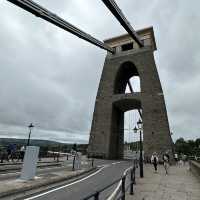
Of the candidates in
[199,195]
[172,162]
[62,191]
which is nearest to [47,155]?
[172,162]

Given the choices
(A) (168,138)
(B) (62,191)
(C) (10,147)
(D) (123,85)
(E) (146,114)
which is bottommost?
(B) (62,191)

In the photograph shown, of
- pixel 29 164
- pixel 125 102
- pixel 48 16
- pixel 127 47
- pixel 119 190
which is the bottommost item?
pixel 119 190

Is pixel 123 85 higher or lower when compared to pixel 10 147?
higher

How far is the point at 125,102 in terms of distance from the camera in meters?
37.7

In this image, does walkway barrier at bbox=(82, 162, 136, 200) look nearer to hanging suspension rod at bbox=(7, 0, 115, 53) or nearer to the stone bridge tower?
hanging suspension rod at bbox=(7, 0, 115, 53)

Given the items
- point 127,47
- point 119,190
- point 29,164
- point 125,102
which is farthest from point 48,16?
point 127,47

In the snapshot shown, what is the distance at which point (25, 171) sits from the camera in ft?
33.4

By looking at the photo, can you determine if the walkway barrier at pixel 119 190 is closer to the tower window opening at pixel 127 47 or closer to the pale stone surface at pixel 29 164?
the pale stone surface at pixel 29 164

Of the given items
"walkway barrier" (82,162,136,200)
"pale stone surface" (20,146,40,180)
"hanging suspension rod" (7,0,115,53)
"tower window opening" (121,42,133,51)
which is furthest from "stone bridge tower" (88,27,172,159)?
"pale stone surface" (20,146,40,180)

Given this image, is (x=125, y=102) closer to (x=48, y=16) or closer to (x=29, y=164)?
(x=48, y=16)

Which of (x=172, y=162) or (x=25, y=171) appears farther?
(x=172, y=162)

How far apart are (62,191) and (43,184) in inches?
47.4

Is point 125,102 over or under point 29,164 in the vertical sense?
over

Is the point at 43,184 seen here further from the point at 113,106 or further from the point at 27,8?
the point at 113,106
